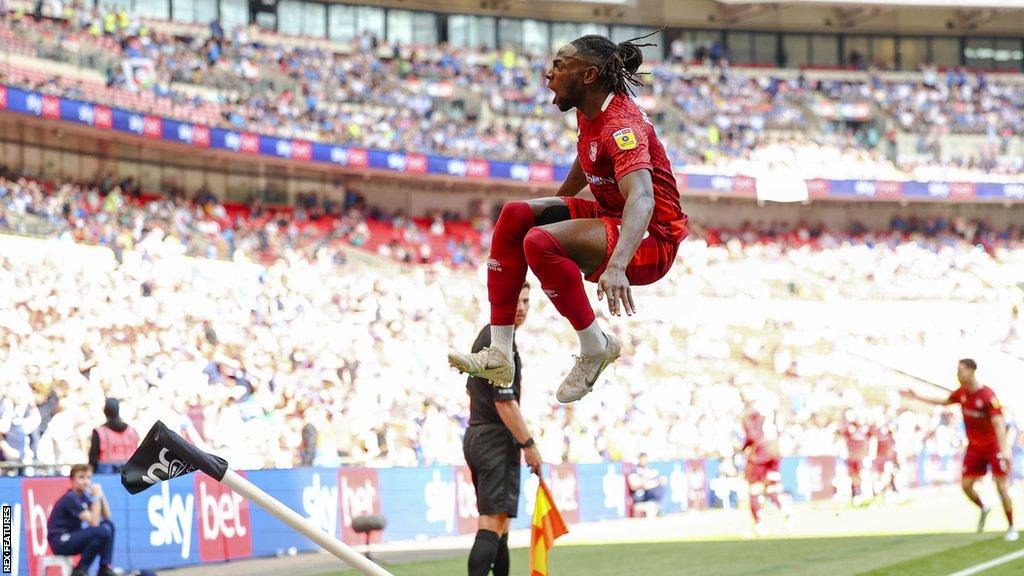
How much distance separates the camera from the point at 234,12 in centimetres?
4278

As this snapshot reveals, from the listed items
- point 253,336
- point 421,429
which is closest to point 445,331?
point 253,336

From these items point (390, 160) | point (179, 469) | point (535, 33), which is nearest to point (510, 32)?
point (535, 33)

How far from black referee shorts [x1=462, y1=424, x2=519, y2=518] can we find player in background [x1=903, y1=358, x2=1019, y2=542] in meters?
6.67

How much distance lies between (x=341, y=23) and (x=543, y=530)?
129ft

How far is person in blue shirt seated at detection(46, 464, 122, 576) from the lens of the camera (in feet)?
33.0

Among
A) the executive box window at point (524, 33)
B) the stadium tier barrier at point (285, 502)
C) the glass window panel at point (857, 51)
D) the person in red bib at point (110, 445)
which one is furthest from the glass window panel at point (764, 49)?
the person in red bib at point (110, 445)

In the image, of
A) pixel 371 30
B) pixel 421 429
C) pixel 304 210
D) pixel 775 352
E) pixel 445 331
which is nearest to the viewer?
pixel 421 429

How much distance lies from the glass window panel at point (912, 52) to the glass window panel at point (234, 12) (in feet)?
85.7

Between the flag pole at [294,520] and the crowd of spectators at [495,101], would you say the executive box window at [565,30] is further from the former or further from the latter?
the flag pole at [294,520]

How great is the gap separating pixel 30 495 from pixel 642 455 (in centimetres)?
1228

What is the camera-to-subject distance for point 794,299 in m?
38.4

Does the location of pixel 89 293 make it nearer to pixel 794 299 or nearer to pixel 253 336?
pixel 253 336

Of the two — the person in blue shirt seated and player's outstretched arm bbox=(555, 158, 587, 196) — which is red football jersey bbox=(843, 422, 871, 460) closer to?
the person in blue shirt seated

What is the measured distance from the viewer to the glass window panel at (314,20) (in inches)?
1746
